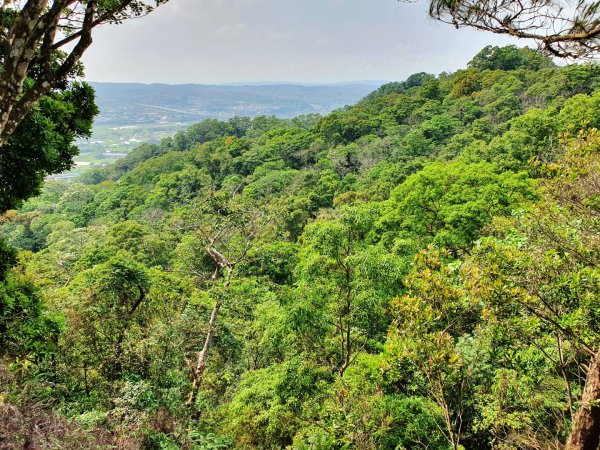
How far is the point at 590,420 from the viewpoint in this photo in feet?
12.0

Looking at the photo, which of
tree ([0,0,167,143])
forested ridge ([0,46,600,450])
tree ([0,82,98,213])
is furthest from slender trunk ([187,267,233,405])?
tree ([0,0,167,143])

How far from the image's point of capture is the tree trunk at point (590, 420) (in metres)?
3.63

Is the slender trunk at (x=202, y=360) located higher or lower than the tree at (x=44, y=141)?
lower

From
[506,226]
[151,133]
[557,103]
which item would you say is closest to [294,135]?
[557,103]

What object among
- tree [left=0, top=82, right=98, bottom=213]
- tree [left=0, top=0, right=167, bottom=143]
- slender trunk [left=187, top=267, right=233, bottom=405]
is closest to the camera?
tree [left=0, top=0, right=167, bottom=143]

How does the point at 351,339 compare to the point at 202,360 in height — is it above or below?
above

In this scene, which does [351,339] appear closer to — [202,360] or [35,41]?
[202,360]

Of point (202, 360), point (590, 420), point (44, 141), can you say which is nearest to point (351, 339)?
point (202, 360)

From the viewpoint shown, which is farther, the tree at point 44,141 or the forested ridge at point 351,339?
the tree at point 44,141

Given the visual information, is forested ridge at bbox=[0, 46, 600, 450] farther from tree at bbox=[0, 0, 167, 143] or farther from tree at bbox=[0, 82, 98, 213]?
tree at bbox=[0, 0, 167, 143]

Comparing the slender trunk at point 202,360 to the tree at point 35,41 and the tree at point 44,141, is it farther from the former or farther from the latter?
the tree at point 35,41

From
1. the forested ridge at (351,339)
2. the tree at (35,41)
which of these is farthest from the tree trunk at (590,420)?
the tree at (35,41)

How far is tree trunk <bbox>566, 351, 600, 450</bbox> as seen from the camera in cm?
363

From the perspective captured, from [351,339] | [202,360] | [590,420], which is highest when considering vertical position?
[590,420]
